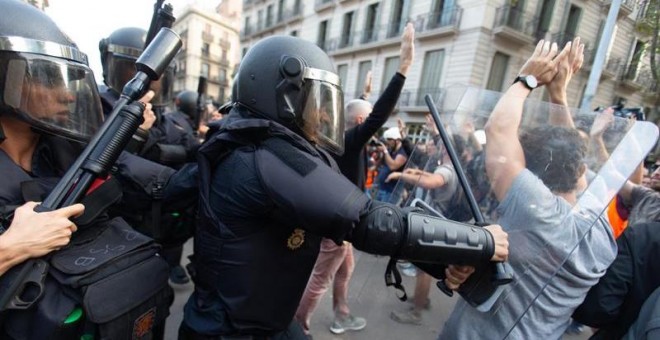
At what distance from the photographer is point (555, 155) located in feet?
3.44

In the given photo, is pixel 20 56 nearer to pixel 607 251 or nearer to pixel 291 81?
pixel 291 81

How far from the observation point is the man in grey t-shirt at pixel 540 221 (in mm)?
961

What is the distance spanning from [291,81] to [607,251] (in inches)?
45.9

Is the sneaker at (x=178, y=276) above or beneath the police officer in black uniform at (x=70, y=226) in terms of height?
beneath

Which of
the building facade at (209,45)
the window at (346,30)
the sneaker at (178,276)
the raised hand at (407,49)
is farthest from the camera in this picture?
the building facade at (209,45)

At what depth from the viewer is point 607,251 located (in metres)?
1.08

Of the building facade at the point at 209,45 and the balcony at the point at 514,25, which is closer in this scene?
the balcony at the point at 514,25

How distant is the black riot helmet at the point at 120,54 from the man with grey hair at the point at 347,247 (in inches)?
53.1

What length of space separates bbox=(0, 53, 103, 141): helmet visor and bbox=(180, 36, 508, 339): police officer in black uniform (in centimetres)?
49

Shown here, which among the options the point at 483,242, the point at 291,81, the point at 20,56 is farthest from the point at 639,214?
the point at 20,56

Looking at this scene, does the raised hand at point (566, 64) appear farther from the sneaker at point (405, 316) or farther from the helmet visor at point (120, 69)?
the helmet visor at point (120, 69)

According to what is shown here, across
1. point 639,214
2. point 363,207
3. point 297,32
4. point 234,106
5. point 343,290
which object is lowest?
point 343,290

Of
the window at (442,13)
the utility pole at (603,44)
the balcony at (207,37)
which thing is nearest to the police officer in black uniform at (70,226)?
the utility pole at (603,44)

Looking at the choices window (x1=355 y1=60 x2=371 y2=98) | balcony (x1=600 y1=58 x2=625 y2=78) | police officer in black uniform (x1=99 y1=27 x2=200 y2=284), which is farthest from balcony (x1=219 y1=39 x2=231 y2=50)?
police officer in black uniform (x1=99 y1=27 x2=200 y2=284)
